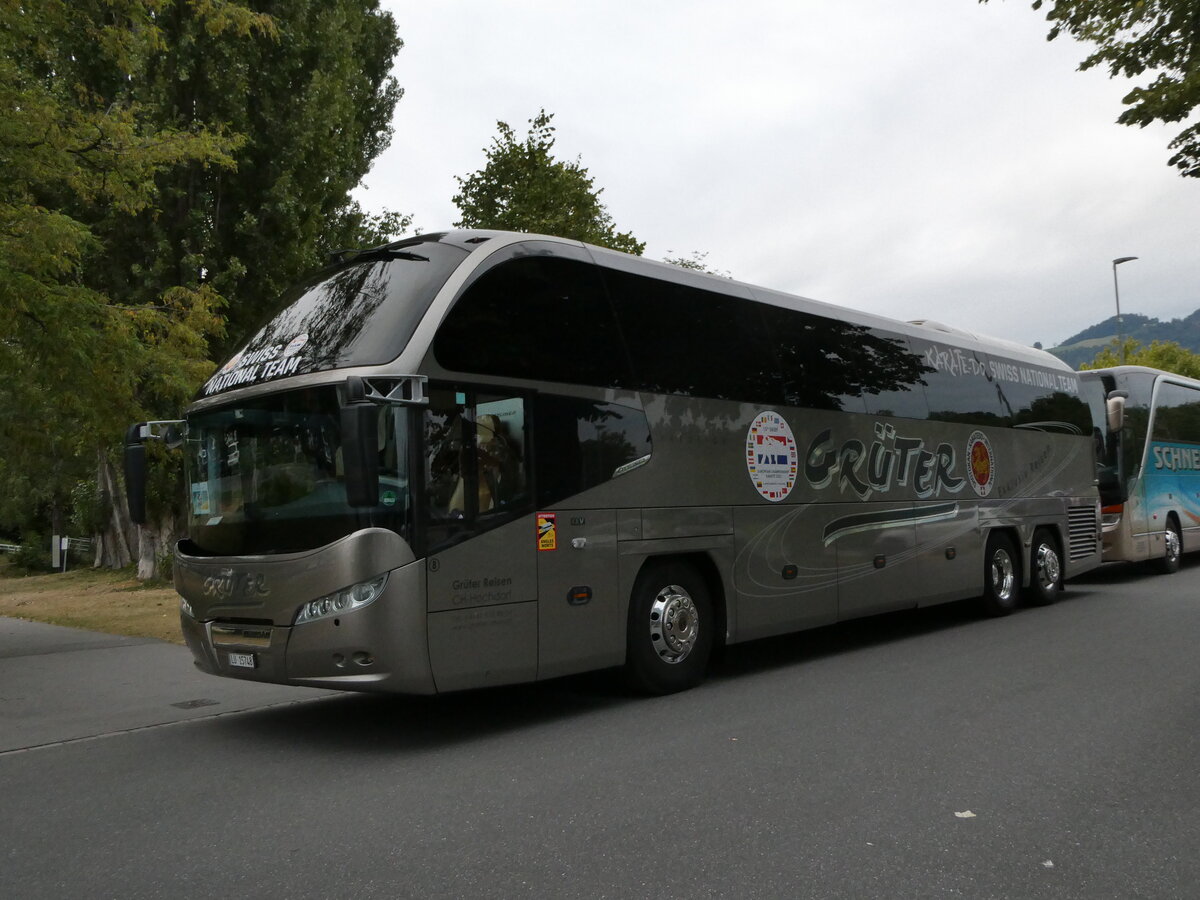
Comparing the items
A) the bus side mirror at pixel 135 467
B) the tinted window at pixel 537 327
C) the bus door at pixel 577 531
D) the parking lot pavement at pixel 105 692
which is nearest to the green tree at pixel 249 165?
the parking lot pavement at pixel 105 692

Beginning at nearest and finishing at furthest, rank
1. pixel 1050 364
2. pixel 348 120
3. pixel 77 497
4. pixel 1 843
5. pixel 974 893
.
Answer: pixel 974 893
pixel 1 843
pixel 1050 364
pixel 348 120
pixel 77 497

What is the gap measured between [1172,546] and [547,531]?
15.5m

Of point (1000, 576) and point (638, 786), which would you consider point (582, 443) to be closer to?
point (638, 786)

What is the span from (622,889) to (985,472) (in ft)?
33.5

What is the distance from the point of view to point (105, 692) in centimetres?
981

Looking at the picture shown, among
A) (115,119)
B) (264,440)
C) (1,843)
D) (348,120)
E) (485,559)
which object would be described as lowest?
(1,843)

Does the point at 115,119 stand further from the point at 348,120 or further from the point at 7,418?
the point at 348,120

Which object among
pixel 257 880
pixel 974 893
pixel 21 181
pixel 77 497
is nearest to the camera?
pixel 974 893

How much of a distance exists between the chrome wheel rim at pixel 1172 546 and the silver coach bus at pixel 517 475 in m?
10.6

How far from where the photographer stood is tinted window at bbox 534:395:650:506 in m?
7.71

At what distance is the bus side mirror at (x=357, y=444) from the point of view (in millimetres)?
6227

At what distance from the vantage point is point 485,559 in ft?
23.7

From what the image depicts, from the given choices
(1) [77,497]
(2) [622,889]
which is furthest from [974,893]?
(1) [77,497]

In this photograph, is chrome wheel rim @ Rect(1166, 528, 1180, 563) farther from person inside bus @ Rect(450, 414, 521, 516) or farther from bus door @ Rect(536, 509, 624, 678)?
person inside bus @ Rect(450, 414, 521, 516)
